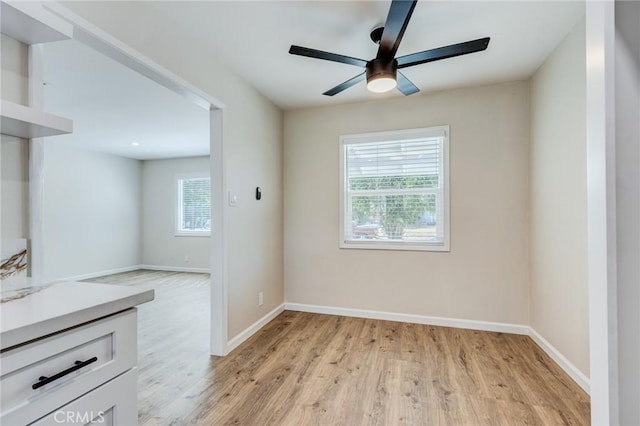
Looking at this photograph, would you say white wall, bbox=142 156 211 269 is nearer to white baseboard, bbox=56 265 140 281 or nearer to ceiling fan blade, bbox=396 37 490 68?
white baseboard, bbox=56 265 140 281

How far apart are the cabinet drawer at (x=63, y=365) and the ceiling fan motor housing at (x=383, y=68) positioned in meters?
1.97

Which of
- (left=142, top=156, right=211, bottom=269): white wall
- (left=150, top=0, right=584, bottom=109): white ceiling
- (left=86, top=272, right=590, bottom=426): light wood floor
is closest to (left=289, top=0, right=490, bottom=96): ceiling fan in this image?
(left=150, top=0, right=584, bottom=109): white ceiling

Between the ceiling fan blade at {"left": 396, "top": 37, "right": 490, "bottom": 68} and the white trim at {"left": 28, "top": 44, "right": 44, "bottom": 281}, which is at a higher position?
the ceiling fan blade at {"left": 396, "top": 37, "right": 490, "bottom": 68}

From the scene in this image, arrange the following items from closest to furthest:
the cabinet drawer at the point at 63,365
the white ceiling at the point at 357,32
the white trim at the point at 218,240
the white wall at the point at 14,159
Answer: the cabinet drawer at the point at 63,365
the white wall at the point at 14,159
the white ceiling at the point at 357,32
the white trim at the point at 218,240

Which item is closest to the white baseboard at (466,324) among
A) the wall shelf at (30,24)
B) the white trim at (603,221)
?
the white trim at (603,221)

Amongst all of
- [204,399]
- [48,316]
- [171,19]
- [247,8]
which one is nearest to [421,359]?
[204,399]

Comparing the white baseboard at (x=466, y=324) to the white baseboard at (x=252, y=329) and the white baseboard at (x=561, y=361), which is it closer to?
the white baseboard at (x=561, y=361)

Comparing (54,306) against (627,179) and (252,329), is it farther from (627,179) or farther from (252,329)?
(252,329)

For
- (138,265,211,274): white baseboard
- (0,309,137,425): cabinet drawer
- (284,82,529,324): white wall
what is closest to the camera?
(0,309,137,425): cabinet drawer

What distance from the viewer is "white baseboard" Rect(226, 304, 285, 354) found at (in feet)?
8.57

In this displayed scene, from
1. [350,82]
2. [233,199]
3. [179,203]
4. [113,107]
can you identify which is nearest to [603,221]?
[350,82]

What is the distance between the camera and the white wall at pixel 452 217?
2.97 m

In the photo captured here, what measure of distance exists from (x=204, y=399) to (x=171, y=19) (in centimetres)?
256

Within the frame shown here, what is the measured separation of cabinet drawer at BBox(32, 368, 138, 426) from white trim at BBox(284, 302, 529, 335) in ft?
8.94
